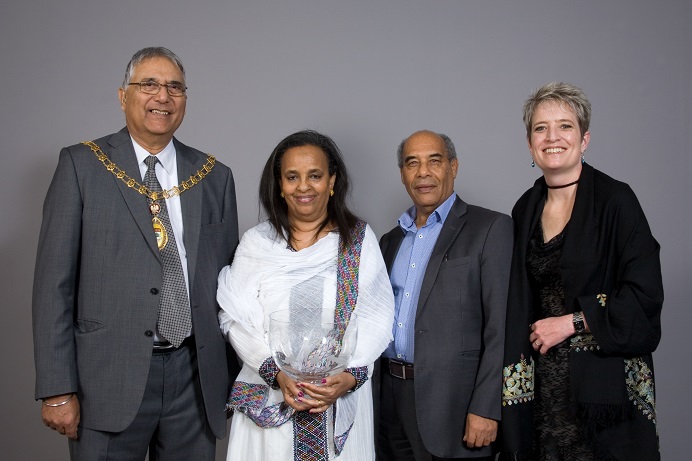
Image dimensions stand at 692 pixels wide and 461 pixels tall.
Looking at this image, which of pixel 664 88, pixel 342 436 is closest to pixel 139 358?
pixel 342 436

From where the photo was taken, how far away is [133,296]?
2.37 m

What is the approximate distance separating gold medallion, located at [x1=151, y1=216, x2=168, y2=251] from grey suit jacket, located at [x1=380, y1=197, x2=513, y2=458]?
3.05 ft

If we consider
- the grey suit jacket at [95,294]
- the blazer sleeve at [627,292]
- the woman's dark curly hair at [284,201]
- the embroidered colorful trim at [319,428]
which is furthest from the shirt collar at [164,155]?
the blazer sleeve at [627,292]

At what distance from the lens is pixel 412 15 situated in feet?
12.8

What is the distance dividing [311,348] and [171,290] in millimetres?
596

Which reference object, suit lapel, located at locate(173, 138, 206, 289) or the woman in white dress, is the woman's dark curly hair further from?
suit lapel, located at locate(173, 138, 206, 289)

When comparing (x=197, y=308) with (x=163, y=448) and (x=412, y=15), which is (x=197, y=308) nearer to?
(x=163, y=448)

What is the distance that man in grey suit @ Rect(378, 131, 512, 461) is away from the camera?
2529 mm

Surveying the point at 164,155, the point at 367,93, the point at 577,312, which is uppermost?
the point at 367,93

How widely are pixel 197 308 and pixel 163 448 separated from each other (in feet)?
1.69

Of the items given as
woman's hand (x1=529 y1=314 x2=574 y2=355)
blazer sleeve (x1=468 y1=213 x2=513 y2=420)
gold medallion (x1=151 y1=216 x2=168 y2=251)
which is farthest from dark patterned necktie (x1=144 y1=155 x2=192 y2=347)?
woman's hand (x1=529 y1=314 x2=574 y2=355)

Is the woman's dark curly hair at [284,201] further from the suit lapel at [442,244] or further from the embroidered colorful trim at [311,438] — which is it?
the embroidered colorful trim at [311,438]

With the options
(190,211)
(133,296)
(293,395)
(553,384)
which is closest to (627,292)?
(553,384)

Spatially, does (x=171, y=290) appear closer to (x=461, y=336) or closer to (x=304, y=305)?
(x=304, y=305)
